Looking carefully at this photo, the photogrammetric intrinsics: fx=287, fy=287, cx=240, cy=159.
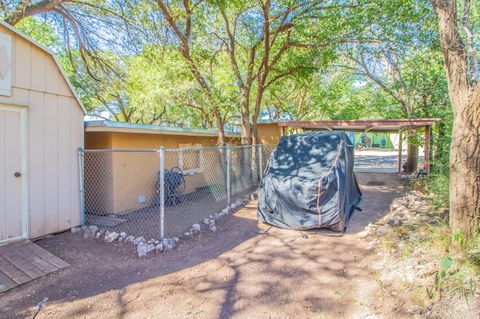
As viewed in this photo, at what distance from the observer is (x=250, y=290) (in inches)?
133

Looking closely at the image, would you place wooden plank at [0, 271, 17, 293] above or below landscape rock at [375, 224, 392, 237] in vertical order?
below

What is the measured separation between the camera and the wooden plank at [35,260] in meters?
3.97

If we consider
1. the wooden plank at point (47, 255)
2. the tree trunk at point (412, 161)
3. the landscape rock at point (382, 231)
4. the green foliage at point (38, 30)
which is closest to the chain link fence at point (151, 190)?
the wooden plank at point (47, 255)

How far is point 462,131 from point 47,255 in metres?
5.95

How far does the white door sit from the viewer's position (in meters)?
4.36

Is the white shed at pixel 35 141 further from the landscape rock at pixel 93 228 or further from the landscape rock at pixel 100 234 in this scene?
the landscape rock at pixel 100 234

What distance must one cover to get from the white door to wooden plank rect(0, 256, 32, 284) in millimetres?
576

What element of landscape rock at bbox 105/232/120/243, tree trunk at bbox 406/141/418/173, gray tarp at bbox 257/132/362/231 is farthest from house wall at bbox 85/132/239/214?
tree trunk at bbox 406/141/418/173

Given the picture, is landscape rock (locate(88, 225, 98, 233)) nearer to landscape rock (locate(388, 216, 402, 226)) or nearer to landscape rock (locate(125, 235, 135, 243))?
landscape rock (locate(125, 235, 135, 243))

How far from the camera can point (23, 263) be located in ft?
13.2

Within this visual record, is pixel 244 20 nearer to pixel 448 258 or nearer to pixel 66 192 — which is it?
pixel 66 192

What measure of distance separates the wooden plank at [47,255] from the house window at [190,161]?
191 inches

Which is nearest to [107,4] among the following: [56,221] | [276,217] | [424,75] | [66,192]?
[66,192]

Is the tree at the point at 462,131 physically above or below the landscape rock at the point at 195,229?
above
